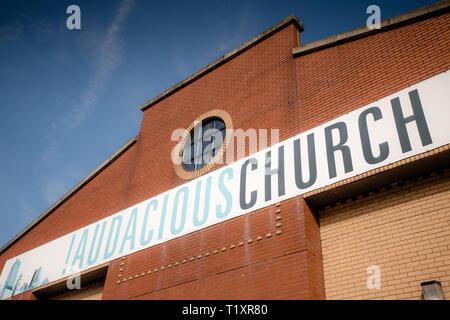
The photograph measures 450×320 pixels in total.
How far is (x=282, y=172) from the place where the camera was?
21.4ft

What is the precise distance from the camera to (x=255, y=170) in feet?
22.7

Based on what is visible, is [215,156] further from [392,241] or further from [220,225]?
[392,241]

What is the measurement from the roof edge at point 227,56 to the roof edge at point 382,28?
955mm

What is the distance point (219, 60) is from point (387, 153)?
5.30 m

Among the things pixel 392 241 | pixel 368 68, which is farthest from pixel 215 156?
pixel 392 241

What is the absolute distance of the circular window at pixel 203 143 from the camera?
8367 millimetres

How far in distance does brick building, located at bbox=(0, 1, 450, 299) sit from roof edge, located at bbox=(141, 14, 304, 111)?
35mm

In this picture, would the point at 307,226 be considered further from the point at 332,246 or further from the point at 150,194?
the point at 150,194

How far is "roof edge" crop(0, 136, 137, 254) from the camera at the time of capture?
10727 millimetres

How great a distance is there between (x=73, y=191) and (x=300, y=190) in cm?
766

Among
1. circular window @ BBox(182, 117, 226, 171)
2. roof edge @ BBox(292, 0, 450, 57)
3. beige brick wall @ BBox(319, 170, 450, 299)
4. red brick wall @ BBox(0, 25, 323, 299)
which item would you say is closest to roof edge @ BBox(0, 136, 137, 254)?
red brick wall @ BBox(0, 25, 323, 299)

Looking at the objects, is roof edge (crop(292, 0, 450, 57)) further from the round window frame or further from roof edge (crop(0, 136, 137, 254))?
roof edge (crop(0, 136, 137, 254))

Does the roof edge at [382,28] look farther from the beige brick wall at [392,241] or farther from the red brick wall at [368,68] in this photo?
the beige brick wall at [392,241]
